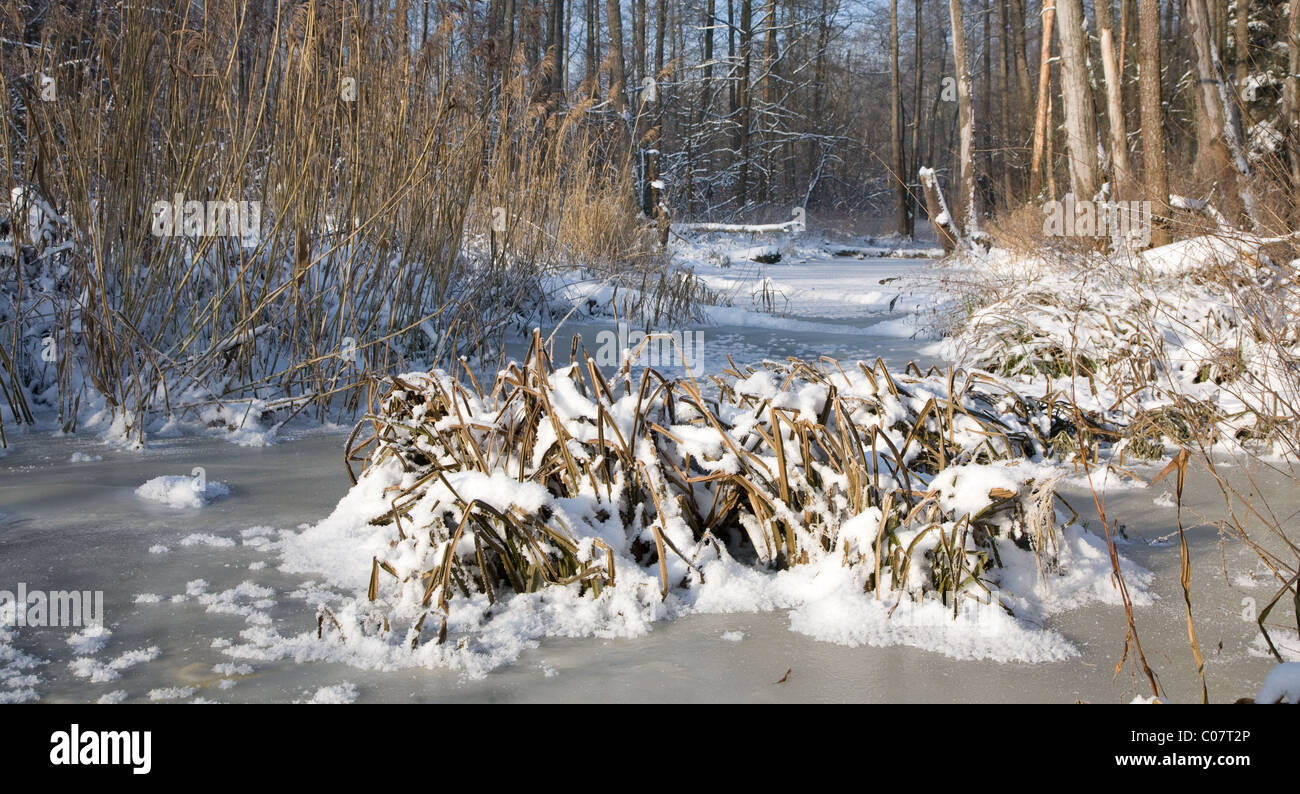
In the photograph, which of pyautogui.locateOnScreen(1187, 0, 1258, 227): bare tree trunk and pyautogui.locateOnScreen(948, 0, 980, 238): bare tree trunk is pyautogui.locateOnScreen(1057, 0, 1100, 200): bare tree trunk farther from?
pyautogui.locateOnScreen(948, 0, 980, 238): bare tree trunk

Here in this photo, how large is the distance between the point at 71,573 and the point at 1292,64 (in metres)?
12.9

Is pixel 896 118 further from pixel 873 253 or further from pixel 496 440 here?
pixel 496 440

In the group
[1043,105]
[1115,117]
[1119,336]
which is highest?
[1043,105]

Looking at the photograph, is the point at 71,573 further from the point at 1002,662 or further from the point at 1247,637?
the point at 1247,637

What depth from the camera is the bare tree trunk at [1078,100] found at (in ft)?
28.7

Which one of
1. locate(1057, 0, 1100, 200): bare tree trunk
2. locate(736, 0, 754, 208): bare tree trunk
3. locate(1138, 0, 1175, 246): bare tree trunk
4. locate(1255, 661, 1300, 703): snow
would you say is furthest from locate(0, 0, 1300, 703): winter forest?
locate(736, 0, 754, 208): bare tree trunk

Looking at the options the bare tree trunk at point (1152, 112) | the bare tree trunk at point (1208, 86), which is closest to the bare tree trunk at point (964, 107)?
the bare tree trunk at point (1208, 86)

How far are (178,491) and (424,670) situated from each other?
143cm

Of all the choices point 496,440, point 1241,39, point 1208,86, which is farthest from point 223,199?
point 1241,39

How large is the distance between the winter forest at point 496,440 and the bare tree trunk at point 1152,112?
2.43ft

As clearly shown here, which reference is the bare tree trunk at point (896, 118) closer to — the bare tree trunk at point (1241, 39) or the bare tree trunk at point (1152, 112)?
the bare tree trunk at point (1241, 39)

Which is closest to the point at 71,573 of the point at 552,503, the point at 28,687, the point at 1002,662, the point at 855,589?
the point at 28,687

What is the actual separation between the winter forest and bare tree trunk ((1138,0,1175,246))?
2.43ft

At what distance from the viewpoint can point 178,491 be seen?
2.74 metres
